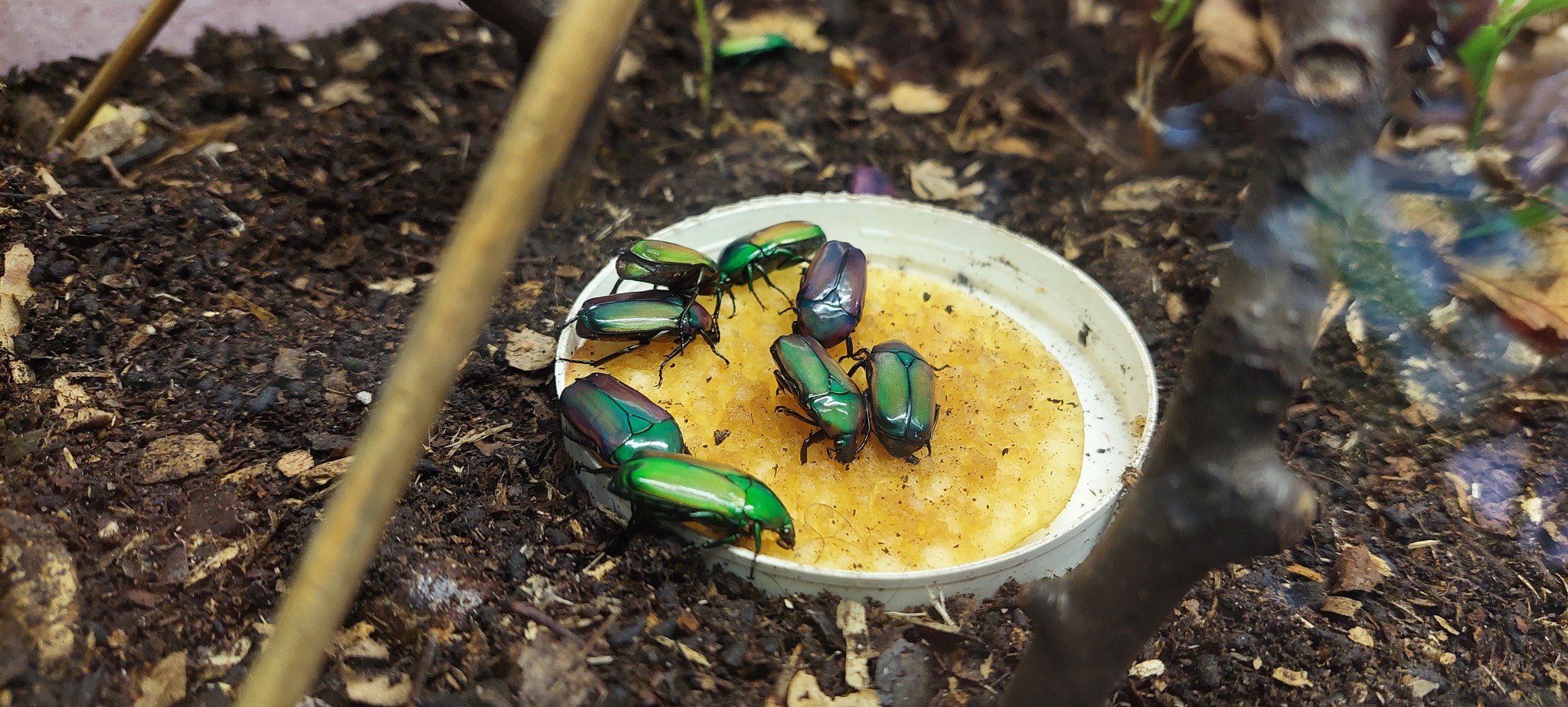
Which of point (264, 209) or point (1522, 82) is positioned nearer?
point (264, 209)

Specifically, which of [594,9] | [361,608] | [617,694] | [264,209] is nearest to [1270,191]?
[594,9]

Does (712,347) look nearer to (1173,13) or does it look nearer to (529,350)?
(529,350)

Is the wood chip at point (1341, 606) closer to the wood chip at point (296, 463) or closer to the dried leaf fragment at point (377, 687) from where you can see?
the dried leaf fragment at point (377, 687)

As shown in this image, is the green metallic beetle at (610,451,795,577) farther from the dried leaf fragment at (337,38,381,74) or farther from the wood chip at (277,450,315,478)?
the dried leaf fragment at (337,38,381,74)

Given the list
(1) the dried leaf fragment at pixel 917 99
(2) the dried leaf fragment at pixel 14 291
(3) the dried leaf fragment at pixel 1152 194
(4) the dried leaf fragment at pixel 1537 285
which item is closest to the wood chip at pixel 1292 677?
(4) the dried leaf fragment at pixel 1537 285

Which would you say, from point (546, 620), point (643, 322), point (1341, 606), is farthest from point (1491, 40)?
point (546, 620)

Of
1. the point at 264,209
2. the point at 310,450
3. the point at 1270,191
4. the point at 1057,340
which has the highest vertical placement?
the point at 1270,191

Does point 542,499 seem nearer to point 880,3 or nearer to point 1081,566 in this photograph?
point 1081,566
